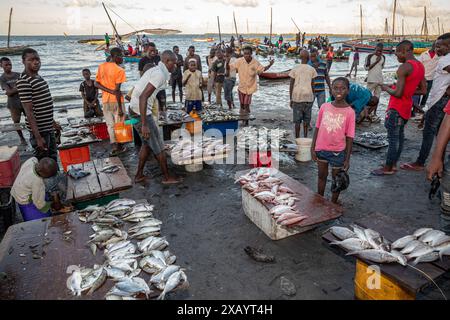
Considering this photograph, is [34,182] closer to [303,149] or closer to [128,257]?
[128,257]

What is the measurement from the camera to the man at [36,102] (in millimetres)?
4562

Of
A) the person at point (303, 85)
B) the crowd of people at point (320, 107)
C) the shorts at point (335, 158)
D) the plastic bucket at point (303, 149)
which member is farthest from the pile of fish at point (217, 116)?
the shorts at point (335, 158)

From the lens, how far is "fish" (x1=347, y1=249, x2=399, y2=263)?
8.32ft

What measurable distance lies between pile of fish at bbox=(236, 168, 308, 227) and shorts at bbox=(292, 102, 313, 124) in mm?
3308

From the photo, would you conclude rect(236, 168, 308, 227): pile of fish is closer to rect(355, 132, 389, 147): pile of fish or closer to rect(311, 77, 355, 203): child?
rect(311, 77, 355, 203): child

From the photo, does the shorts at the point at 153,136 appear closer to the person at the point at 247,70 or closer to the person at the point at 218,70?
the person at the point at 247,70

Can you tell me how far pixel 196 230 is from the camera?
4227mm

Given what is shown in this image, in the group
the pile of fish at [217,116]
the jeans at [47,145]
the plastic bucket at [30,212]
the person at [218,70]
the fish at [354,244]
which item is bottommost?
the plastic bucket at [30,212]

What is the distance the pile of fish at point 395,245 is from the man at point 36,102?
4.72 metres

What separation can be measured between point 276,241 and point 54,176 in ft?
10.7

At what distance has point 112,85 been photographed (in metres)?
6.80

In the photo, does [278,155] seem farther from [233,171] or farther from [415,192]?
[415,192]

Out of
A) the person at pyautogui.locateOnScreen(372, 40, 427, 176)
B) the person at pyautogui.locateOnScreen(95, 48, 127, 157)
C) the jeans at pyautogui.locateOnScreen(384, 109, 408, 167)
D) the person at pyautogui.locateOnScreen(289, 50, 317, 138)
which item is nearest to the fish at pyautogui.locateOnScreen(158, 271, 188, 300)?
the person at pyautogui.locateOnScreen(372, 40, 427, 176)
